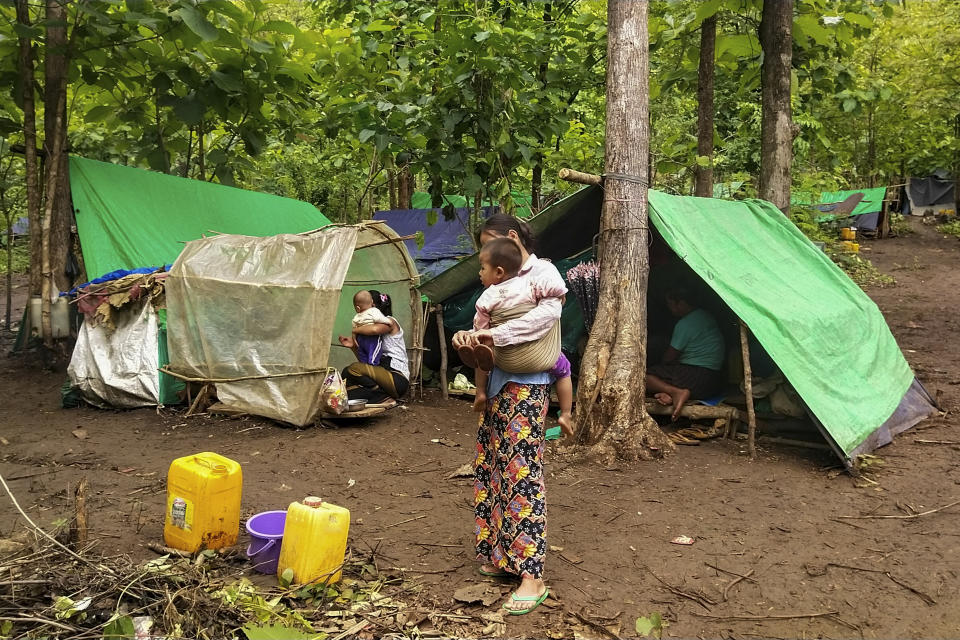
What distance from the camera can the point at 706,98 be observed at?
785cm

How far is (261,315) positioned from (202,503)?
3134 mm

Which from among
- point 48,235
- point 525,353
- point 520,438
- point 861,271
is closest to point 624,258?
point 525,353

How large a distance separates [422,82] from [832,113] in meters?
10.5

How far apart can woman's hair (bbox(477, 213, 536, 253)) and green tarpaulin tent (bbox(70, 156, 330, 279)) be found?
16.6ft

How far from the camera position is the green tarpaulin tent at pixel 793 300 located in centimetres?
504

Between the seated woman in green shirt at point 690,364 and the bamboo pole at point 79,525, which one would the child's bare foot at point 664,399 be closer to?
the seated woman in green shirt at point 690,364

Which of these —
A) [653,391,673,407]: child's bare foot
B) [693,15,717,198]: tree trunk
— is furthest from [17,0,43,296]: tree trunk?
[693,15,717,198]: tree trunk

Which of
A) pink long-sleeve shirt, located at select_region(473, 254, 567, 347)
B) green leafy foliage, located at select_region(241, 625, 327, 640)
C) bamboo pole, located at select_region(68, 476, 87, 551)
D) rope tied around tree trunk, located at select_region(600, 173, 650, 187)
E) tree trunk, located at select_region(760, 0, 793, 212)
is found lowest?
green leafy foliage, located at select_region(241, 625, 327, 640)

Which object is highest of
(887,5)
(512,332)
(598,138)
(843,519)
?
(887,5)

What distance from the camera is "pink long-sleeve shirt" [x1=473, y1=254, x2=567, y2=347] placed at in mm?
3023

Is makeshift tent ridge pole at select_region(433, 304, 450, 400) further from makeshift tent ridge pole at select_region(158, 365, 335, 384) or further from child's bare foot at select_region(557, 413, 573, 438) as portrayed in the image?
child's bare foot at select_region(557, 413, 573, 438)

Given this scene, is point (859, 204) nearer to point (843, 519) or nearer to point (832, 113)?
point (832, 113)

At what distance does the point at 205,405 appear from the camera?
21.5 feet

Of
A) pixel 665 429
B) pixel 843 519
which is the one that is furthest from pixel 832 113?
pixel 843 519
